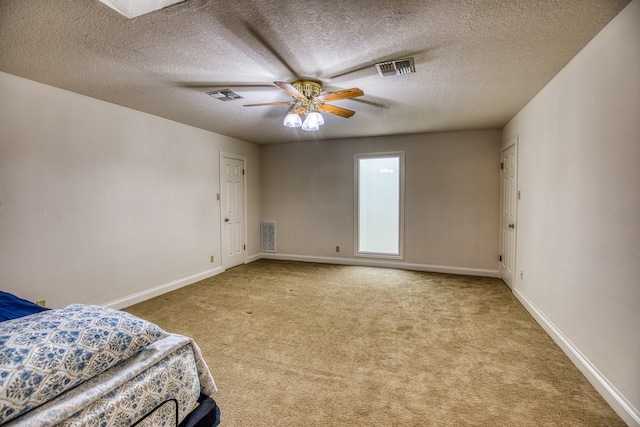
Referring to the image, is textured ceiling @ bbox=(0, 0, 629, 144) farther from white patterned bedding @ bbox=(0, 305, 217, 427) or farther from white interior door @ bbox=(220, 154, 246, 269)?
white interior door @ bbox=(220, 154, 246, 269)

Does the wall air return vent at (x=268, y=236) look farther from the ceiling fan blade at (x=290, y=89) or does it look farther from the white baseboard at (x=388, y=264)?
the ceiling fan blade at (x=290, y=89)

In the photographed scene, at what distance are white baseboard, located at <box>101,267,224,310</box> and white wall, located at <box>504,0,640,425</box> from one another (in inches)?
172

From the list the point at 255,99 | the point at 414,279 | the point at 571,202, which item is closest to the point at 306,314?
the point at 414,279

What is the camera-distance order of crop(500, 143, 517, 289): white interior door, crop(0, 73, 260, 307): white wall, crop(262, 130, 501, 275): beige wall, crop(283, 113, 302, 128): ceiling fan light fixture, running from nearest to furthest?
crop(0, 73, 260, 307): white wall → crop(283, 113, 302, 128): ceiling fan light fixture → crop(500, 143, 517, 289): white interior door → crop(262, 130, 501, 275): beige wall

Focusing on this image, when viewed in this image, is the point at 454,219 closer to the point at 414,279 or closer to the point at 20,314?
A: the point at 414,279

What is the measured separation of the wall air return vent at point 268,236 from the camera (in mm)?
6145

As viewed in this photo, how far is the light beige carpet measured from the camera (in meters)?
1.79

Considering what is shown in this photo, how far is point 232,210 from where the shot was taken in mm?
5383

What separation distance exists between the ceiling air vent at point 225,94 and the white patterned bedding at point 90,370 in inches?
95.5

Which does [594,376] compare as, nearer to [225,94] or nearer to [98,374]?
[98,374]

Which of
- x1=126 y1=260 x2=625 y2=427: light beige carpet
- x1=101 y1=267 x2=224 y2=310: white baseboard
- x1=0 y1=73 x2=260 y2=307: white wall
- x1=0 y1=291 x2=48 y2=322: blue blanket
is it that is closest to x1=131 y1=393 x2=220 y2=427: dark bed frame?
x1=126 y1=260 x2=625 y2=427: light beige carpet

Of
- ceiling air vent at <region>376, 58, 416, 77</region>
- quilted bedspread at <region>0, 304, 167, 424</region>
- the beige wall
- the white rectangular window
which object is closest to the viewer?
A: quilted bedspread at <region>0, 304, 167, 424</region>

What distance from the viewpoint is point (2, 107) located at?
2.53 meters

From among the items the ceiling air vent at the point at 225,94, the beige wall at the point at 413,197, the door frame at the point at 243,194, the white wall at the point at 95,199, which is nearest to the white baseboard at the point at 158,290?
the white wall at the point at 95,199
